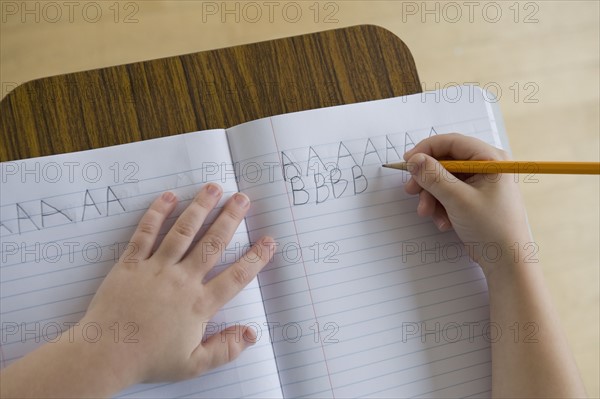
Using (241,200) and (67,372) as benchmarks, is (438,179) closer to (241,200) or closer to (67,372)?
(241,200)

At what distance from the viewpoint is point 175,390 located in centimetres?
49

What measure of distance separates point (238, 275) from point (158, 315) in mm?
76

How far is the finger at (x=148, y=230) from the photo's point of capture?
0.49 meters

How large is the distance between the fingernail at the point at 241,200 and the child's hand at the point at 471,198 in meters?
0.16

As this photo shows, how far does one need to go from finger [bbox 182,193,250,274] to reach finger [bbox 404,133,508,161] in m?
0.17

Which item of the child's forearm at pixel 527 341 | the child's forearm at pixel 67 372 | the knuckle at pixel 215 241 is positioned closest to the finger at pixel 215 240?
the knuckle at pixel 215 241

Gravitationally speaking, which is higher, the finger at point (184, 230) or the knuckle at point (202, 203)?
the knuckle at point (202, 203)

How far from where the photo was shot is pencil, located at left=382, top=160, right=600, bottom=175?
45cm

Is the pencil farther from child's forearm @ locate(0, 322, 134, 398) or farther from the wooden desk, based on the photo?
child's forearm @ locate(0, 322, 134, 398)

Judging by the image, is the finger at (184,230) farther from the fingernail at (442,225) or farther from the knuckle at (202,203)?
the fingernail at (442,225)

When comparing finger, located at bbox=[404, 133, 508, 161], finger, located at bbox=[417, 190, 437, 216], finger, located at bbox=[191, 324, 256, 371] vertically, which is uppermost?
finger, located at bbox=[404, 133, 508, 161]

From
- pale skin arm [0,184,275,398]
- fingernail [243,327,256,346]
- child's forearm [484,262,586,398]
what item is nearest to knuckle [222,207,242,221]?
pale skin arm [0,184,275,398]

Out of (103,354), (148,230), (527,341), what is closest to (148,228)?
(148,230)

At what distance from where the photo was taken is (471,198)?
0.52 m
